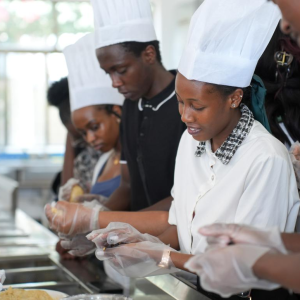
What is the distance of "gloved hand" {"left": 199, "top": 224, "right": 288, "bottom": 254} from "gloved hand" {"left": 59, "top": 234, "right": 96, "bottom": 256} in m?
1.01

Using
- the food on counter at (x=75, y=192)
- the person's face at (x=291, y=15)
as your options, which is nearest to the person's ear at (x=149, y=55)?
the food on counter at (x=75, y=192)

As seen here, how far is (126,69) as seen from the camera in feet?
7.36

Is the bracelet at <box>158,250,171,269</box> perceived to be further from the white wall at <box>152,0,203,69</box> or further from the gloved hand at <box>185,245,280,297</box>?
the white wall at <box>152,0,203,69</box>

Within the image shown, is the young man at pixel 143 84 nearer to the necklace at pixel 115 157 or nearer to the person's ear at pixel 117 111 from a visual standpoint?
the person's ear at pixel 117 111

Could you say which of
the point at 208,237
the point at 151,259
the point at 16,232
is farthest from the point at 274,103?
the point at 16,232

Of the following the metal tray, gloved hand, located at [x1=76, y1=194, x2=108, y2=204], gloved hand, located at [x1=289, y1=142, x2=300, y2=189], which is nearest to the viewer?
gloved hand, located at [x1=289, y1=142, x2=300, y2=189]

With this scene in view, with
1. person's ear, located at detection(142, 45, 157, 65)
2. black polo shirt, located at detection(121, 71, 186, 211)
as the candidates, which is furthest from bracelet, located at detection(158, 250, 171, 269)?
person's ear, located at detection(142, 45, 157, 65)

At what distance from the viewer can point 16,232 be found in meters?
3.13

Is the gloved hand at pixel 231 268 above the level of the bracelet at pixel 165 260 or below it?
above

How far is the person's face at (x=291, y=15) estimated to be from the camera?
3.52ft

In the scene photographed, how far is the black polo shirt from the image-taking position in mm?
2312

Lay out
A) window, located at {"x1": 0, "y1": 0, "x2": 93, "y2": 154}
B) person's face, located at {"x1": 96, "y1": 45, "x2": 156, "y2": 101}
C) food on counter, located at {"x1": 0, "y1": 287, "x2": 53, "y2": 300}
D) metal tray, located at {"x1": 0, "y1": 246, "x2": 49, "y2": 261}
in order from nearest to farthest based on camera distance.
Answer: food on counter, located at {"x1": 0, "y1": 287, "x2": 53, "y2": 300} → person's face, located at {"x1": 96, "y1": 45, "x2": 156, "y2": 101} → metal tray, located at {"x1": 0, "y1": 246, "x2": 49, "y2": 261} → window, located at {"x1": 0, "y1": 0, "x2": 93, "y2": 154}

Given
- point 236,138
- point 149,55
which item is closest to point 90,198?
point 149,55

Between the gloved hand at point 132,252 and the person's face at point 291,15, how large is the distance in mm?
695
